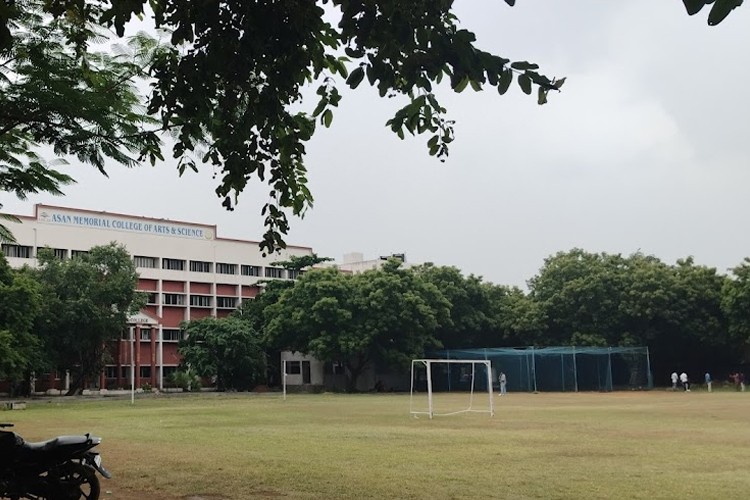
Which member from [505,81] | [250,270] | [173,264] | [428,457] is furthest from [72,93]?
[250,270]

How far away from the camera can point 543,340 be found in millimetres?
47750

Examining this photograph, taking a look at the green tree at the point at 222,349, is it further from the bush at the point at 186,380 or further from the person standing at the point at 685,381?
the person standing at the point at 685,381

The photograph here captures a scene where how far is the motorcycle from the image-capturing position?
23.9ft

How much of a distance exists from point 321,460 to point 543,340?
38.0 metres

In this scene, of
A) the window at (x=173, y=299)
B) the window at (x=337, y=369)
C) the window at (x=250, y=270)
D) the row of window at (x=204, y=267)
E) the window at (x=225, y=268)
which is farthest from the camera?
the window at (x=250, y=270)

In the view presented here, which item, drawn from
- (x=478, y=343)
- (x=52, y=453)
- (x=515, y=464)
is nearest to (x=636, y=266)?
(x=478, y=343)

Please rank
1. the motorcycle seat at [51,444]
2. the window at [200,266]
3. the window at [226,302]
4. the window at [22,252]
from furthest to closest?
1. the window at [226,302]
2. the window at [200,266]
3. the window at [22,252]
4. the motorcycle seat at [51,444]

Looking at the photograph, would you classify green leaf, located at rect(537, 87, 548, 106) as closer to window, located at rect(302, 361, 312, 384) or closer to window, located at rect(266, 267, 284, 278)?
window, located at rect(302, 361, 312, 384)

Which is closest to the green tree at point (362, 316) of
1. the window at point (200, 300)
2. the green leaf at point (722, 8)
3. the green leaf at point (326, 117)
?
the window at point (200, 300)

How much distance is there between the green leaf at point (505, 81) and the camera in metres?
4.44

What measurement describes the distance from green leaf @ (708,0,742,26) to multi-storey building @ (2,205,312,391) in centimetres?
4431

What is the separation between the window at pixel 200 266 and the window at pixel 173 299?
2134 millimetres

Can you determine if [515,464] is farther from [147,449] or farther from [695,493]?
[147,449]

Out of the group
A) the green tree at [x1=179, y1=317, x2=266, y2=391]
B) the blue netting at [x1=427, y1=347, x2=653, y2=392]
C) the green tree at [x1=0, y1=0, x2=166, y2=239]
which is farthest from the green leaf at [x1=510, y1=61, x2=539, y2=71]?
the green tree at [x1=179, y1=317, x2=266, y2=391]
